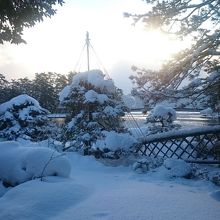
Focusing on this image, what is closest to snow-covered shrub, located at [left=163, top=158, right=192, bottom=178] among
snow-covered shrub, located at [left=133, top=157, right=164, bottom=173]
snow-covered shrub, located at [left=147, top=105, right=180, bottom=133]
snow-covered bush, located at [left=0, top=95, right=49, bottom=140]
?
snow-covered shrub, located at [left=133, top=157, right=164, bottom=173]

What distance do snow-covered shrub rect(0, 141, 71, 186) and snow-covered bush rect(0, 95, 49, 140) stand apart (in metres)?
8.94

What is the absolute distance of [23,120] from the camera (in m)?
16.8

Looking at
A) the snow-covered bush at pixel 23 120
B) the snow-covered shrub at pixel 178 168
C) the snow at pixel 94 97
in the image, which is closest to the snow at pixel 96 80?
the snow at pixel 94 97

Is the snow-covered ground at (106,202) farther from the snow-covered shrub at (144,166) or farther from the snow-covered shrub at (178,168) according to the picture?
the snow-covered shrub at (144,166)

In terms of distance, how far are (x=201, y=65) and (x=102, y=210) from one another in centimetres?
393

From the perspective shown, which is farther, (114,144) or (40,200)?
(114,144)

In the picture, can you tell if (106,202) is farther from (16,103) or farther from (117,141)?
(16,103)

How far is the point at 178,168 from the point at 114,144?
267 cm

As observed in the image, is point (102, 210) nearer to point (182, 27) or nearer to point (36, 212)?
point (36, 212)

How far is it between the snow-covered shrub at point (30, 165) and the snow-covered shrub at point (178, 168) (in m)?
2.62

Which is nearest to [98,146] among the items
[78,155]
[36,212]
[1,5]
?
[78,155]

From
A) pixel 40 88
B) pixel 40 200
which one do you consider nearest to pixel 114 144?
pixel 40 200

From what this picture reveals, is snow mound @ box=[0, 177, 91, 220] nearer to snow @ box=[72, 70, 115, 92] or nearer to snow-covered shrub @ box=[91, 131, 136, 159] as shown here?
snow-covered shrub @ box=[91, 131, 136, 159]

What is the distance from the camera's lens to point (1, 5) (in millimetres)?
7000
